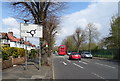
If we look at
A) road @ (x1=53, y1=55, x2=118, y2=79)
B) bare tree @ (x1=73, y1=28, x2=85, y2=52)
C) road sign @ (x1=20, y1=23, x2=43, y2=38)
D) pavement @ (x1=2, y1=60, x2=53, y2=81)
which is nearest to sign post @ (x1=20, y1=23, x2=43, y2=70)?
road sign @ (x1=20, y1=23, x2=43, y2=38)

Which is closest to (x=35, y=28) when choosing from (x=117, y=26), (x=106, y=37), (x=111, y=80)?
(x=111, y=80)

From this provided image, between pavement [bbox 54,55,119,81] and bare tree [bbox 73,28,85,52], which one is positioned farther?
bare tree [bbox 73,28,85,52]

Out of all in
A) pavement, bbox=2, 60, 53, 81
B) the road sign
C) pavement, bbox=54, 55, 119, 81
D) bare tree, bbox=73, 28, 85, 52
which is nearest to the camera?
pavement, bbox=2, 60, 53, 81

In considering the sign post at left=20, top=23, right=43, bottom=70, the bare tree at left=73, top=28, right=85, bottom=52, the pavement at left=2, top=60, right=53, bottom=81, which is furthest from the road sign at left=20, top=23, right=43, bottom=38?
the bare tree at left=73, top=28, right=85, bottom=52

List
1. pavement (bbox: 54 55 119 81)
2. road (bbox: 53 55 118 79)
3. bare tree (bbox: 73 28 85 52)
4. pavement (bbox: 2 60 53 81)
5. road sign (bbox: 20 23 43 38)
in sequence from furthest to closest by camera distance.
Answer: bare tree (bbox: 73 28 85 52), road sign (bbox: 20 23 43 38), road (bbox: 53 55 118 79), pavement (bbox: 54 55 119 81), pavement (bbox: 2 60 53 81)

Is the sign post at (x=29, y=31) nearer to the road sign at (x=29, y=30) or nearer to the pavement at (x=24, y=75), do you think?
the road sign at (x=29, y=30)

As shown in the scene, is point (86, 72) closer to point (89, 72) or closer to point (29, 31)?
point (89, 72)

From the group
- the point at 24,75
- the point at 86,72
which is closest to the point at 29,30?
the point at 24,75

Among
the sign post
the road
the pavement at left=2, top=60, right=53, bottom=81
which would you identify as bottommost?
the road

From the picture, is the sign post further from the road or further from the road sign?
the road

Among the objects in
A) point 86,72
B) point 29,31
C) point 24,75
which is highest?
point 29,31

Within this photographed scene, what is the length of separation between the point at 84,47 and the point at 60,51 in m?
26.6

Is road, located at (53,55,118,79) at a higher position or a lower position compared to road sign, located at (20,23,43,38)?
lower

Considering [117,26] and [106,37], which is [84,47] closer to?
[106,37]
